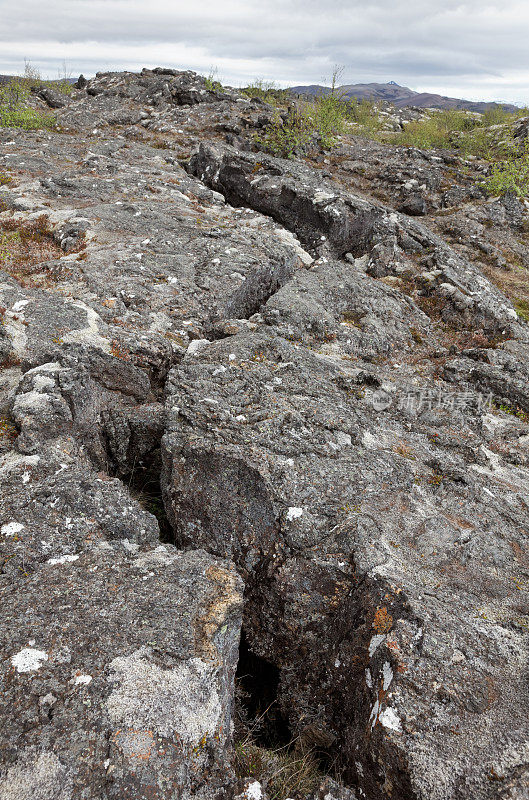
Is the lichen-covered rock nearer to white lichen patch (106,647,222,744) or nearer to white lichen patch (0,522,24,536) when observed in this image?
white lichen patch (106,647,222,744)

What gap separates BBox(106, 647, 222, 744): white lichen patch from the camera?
4.45 metres

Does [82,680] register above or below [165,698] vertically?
above

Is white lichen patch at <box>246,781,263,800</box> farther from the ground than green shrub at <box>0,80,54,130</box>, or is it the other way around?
green shrub at <box>0,80,54,130</box>

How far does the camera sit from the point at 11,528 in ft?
19.8

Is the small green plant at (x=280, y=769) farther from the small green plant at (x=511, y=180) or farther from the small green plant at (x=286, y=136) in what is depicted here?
the small green plant at (x=511, y=180)

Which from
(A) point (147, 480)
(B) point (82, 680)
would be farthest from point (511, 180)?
(B) point (82, 680)

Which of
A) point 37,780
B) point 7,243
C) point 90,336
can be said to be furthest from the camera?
point 7,243

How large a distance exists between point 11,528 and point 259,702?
4.48 meters

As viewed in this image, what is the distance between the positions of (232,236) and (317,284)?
14.4 ft

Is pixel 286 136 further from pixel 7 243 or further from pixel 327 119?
pixel 7 243

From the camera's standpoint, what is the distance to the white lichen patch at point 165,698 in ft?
14.6

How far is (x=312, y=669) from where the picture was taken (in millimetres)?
6461

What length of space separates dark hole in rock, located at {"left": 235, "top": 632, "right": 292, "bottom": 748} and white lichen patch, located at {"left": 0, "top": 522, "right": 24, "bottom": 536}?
144 inches

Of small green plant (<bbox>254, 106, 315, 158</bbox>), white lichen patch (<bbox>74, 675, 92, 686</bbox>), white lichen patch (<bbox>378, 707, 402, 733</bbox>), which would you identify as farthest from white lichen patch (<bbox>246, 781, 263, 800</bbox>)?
small green plant (<bbox>254, 106, 315, 158</bbox>)
